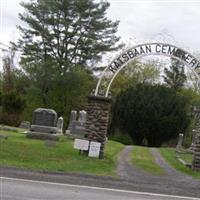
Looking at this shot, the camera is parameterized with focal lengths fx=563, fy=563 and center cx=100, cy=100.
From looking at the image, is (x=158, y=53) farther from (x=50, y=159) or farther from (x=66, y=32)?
(x=66, y=32)

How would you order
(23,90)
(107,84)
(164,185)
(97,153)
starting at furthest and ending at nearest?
1. (23,90)
2. (107,84)
3. (97,153)
4. (164,185)

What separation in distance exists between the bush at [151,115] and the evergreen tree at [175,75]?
2239 cm

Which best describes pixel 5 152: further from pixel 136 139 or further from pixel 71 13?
pixel 71 13

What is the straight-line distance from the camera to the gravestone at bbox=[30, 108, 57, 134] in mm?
31109

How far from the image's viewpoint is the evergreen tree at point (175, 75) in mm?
77831

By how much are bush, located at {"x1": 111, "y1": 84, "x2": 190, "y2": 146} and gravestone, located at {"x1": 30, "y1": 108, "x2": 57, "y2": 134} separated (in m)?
21.9

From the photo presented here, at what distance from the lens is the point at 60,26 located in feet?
202

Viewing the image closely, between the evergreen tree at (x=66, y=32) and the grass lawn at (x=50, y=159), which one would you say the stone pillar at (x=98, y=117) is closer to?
the grass lawn at (x=50, y=159)

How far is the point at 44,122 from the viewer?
3192 cm

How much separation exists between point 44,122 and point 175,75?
162ft

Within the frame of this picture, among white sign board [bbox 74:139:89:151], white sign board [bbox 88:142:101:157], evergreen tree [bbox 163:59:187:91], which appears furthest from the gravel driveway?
evergreen tree [bbox 163:59:187:91]

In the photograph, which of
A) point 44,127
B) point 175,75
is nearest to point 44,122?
point 44,127

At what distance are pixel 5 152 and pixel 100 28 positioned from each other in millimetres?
42980

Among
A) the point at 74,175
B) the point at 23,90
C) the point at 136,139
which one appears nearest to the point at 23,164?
the point at 74,175
